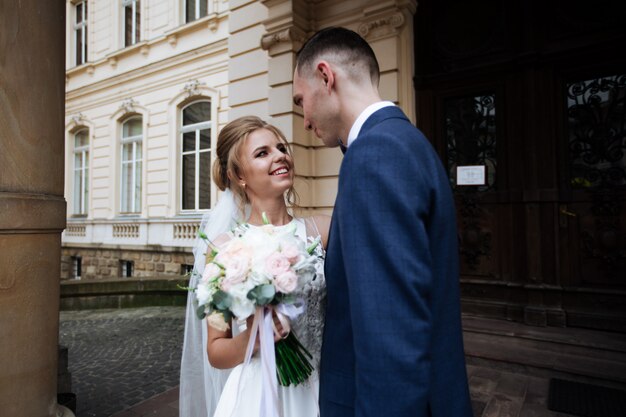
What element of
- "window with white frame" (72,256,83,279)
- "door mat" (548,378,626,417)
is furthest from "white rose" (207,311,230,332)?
"window with white frame" (72,256,83,279)

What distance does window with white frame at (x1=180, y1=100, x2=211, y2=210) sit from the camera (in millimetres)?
11805


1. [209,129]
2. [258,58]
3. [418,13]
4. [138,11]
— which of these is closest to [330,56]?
[418,13]

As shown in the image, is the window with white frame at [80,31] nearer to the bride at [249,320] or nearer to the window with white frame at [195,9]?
the window with white frame at [195,9]

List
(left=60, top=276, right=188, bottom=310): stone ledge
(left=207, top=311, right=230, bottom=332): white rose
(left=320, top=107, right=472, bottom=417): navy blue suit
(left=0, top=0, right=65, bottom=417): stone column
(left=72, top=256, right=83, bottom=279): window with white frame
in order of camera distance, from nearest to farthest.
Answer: (left=320, top=107, right=472, bottom=417): navy blue suit, (left=207, top=311, right=230, bottom=332): white rose, (left=0, top=0, right=65, bottom=417): stone column, (left=60, top=276, right=188, bottom=310): stone ledge, (left=72, top=256, right=83, bottom=279): window with white frame

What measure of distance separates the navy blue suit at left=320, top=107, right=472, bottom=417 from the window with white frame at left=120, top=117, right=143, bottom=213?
528 inches

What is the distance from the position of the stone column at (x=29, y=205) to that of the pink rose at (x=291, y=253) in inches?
64.3

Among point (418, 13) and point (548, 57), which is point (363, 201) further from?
point (418, 13)

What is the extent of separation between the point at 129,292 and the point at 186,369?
257 inches

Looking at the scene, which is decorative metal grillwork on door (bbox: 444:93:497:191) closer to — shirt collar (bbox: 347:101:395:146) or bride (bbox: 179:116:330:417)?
bride (bbox: 179:116:330:417)

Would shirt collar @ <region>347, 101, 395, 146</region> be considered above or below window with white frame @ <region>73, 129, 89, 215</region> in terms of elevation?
below

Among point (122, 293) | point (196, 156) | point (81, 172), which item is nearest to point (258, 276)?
point (122, 293)

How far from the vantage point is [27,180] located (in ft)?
7.35

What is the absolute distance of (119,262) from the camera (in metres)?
12.8

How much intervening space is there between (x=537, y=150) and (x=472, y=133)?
2.40 ft
